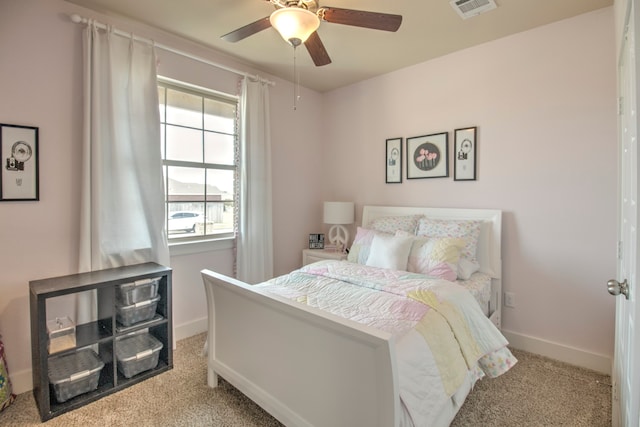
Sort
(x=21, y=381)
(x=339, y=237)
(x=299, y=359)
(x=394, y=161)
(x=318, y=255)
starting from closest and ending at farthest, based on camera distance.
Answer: (x=299, y=359)
(x=21, y=381)
(x=394, y=161)
(x=318, y=255)
(x=339, y=237)

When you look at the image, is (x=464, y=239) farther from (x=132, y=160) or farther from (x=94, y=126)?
(x=94, y=126)

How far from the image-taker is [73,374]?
78.5 inches

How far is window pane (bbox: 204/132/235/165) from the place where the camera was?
312 centimetres

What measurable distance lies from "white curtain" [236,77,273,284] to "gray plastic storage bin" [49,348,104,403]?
138 cm

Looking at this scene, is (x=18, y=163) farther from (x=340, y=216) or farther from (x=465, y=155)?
(x=465, y=155)

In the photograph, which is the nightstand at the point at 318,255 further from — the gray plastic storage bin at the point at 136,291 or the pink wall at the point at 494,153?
the gray plastic storage bin at the point at 136,291

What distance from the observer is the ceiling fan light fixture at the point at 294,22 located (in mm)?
1668

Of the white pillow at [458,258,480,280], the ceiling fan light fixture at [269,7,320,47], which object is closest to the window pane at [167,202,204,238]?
the ceiling fan light fixture at [269,7,320,47]

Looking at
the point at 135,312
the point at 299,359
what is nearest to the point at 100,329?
the point at 135,312

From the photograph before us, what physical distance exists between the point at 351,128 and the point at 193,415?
313cm

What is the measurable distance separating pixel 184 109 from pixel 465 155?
2597 millimetres

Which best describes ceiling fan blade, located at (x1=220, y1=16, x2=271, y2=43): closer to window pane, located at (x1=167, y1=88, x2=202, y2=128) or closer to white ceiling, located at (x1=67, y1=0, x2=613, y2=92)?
white ceiling, located at (x1=67, y1=0, x2=613, y2=92)

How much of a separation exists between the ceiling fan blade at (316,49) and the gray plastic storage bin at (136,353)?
2334 mm

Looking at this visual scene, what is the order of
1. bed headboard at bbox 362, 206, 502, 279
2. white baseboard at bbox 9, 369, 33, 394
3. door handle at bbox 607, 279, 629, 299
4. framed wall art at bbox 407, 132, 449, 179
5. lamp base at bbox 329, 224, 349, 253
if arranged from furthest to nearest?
1. lamp base at bbox 329, 224, 349, 253
2. framed wall art at bbox 407, 132, 449, 179
3. bed headboard at bbox 362, 206, 502, 279
4. white baseboard at bbox 9, 369, 33, 394
5. door handle at bbox 607, 279, 629, 299
